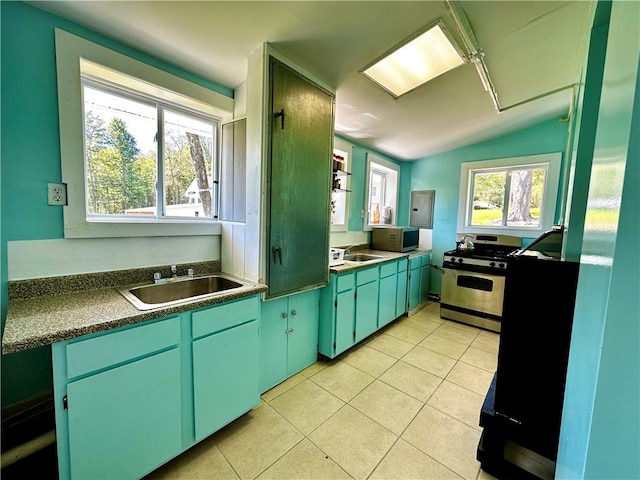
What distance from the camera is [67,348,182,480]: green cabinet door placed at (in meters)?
1.05

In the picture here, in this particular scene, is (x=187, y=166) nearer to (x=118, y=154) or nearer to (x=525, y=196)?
(x=118, y=154)

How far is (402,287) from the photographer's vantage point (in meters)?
3.33

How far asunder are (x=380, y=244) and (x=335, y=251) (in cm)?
141

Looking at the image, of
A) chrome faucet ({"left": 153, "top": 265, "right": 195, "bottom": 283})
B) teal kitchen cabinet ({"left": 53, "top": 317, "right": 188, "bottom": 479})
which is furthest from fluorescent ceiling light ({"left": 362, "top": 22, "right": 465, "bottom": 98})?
teal kitchen cabinet ({"left": 53, "top": 317, "right": 188, "bottom": 479})

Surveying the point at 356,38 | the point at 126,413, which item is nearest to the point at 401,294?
the point at 356,38

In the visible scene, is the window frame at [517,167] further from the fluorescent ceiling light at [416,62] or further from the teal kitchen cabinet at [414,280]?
the fluorescent ceiling light at [416,62]

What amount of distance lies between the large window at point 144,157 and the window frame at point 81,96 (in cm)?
10

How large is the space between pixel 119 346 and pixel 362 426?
1490mm

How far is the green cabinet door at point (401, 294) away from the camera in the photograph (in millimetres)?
3245

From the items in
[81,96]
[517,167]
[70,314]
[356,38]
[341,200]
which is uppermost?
[356,38]

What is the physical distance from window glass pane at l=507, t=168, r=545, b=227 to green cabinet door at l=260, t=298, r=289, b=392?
141 inches

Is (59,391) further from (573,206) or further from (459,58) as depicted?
(459,58)

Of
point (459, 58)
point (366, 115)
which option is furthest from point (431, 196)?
point (459, 58)

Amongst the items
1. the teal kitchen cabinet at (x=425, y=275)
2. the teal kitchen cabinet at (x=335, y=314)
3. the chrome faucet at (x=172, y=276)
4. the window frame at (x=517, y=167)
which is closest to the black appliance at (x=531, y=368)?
the teal kitchen cabinet at (x=335, y=314)
